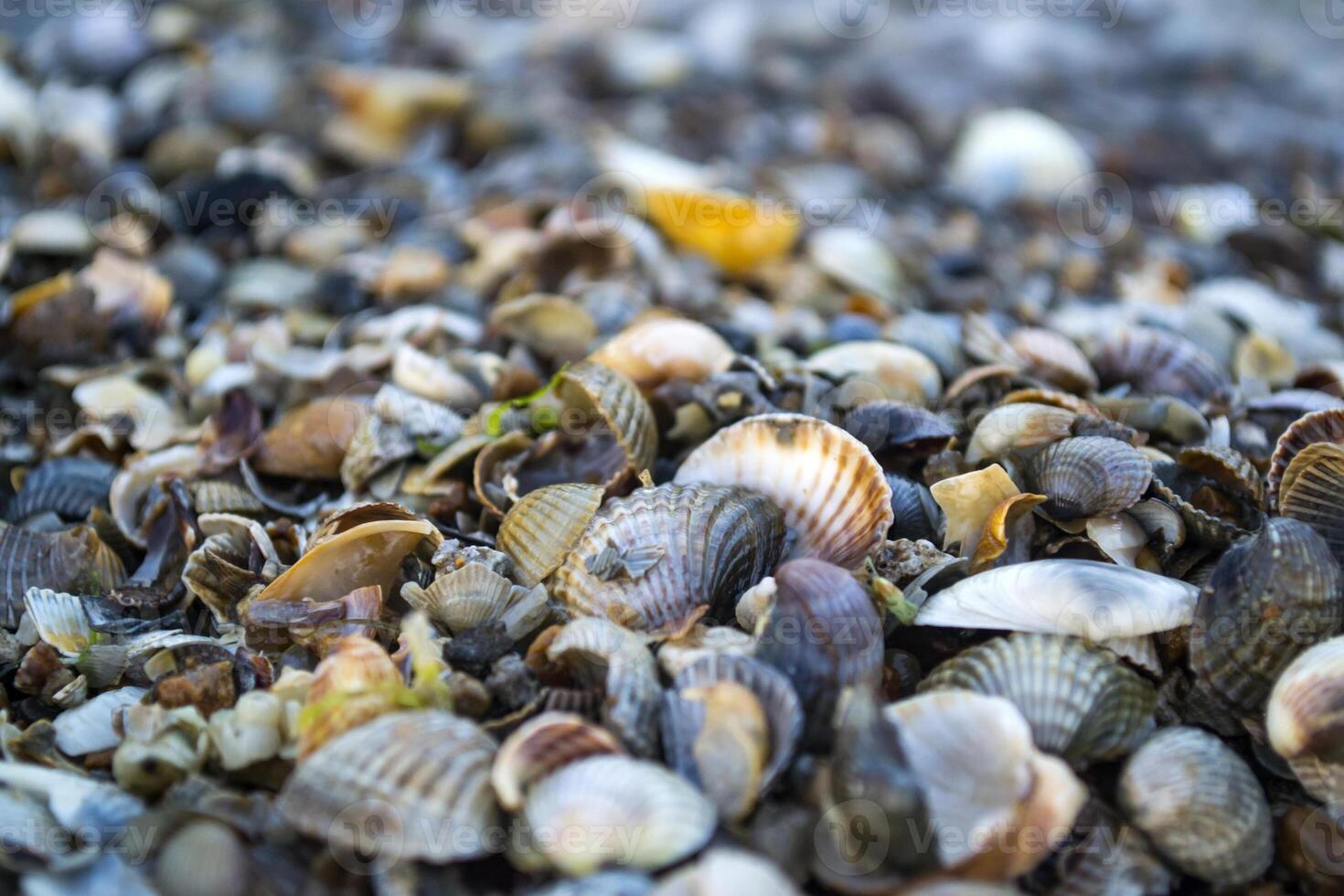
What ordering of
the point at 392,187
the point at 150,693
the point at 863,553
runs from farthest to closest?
the point at 392,187, the point at 863,553, the point at 150,693

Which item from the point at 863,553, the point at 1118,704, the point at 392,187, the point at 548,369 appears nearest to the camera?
the point at 1118,704

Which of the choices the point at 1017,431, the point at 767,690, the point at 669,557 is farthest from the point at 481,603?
the point at 1017,431

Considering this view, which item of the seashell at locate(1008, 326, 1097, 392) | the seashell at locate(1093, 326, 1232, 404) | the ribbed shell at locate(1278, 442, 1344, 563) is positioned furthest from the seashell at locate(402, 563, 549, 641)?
the seashell at locate(1093, 326, 1232, 404)

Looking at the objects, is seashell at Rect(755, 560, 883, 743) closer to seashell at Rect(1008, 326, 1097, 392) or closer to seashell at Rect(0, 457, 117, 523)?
seashell at Rect(1008, 326, 1097, 392)

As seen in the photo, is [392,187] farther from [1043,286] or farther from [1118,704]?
[1118,704]

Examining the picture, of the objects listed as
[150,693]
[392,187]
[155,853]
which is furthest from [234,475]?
[392,187]

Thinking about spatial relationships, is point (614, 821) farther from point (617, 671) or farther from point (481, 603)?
point (481, 603)

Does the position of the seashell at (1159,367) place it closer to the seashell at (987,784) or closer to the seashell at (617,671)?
the seashell at (987,784)
